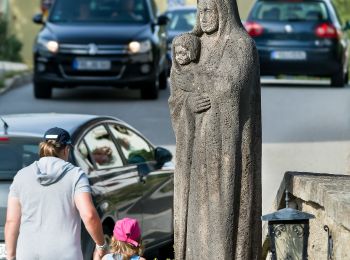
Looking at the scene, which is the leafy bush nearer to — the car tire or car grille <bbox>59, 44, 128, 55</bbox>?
the car tire

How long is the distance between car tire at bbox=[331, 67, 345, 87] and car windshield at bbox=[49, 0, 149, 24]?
4.40 m

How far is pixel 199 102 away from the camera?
7543 mm

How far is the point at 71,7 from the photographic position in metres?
24.1

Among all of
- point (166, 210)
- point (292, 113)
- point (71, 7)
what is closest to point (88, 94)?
point (71, 7)

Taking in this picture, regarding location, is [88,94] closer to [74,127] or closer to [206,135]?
[74,127]

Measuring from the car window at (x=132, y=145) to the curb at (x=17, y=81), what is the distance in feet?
47.4

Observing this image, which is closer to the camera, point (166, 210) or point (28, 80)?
point (166, 210)

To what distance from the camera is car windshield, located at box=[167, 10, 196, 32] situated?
3050 cm

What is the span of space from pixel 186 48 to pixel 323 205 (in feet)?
4.21

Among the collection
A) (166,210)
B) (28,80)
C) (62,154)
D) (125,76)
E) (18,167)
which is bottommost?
(28,80)

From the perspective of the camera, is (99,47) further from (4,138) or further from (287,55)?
(4,138)

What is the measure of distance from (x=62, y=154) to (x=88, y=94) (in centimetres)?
1743

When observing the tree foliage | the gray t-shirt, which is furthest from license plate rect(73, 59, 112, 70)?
the gray t-shirt

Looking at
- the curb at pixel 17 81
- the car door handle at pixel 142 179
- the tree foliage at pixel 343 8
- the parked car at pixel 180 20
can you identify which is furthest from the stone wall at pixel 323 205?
the tree foliage at pixel 343 8
